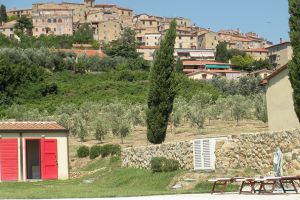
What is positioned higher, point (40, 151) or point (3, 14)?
point (3, 14)

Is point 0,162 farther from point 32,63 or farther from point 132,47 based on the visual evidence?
point 132,47

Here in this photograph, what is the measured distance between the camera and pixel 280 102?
30125 millimetres

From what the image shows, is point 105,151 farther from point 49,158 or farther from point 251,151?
point 251,151

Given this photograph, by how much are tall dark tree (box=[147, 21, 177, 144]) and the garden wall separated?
5128mm

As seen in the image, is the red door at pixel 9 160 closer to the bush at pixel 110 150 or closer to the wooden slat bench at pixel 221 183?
the bush at pixel 110 150

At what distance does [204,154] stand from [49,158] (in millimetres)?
12426

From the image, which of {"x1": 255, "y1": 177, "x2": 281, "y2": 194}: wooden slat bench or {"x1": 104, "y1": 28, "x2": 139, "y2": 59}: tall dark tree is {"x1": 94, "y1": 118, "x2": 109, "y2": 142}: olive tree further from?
{"x1": 104, "y1": 28, "x2": 139, "y2": 59}: tall dark tree

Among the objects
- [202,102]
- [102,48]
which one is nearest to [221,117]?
[202,102]

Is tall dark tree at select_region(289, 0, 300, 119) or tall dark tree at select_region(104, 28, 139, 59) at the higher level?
tall dark tree at select_region(104, 28, 139, 59)

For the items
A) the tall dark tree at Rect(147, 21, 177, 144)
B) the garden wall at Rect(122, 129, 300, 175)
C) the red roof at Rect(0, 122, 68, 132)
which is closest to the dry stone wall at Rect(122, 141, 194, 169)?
the garden wall at Rect(122, 129, 300, 175)

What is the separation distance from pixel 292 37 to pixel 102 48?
127m

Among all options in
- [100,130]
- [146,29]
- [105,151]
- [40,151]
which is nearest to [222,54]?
[146,29]

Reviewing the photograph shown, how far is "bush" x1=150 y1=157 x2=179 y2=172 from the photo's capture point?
1015 inches

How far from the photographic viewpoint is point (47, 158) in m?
34.2
